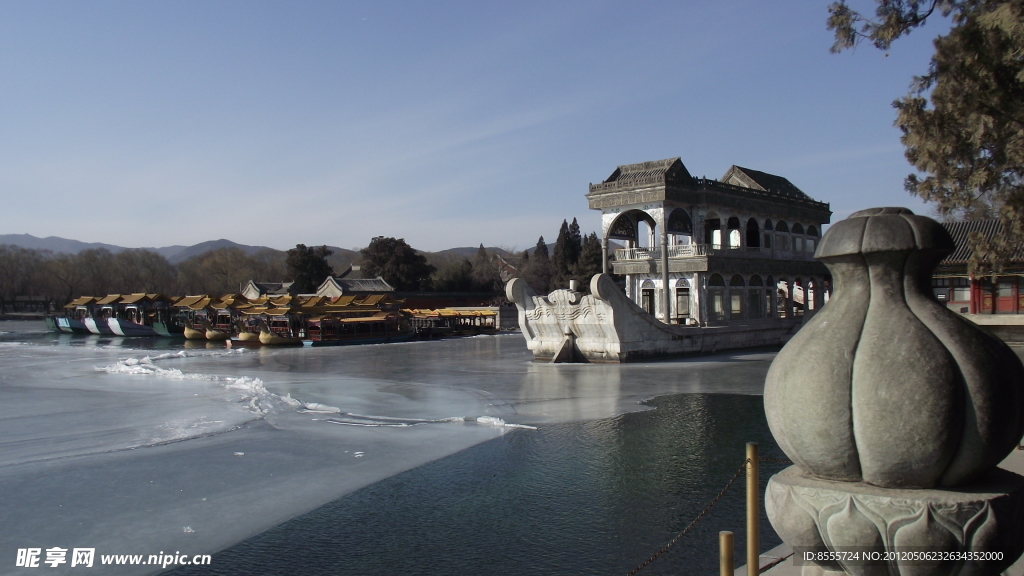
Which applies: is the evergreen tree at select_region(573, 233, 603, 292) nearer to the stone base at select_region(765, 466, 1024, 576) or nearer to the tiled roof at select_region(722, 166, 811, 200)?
the tiled roof at select_region(722, 166, 811, 200)

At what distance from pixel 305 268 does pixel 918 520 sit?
218 ft

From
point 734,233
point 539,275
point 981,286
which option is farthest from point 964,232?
point 539,275

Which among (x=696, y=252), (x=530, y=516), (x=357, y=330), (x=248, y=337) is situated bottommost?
(x=530, y=516)

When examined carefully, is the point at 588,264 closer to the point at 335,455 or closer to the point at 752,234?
the point at 752,234

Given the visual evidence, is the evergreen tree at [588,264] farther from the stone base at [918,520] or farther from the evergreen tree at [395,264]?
the stone base at [918,520]

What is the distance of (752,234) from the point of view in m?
39.1

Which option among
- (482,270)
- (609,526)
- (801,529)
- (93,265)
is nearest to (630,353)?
(609,526)

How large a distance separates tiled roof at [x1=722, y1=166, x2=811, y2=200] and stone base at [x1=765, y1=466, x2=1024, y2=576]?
118ft

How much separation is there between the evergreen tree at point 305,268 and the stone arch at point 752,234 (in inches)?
1633

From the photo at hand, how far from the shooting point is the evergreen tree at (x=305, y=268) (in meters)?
66.1

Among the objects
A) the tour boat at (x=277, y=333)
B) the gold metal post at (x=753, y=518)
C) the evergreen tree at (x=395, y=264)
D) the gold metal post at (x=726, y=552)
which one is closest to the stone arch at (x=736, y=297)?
the tour boat at (x=277, y=333)

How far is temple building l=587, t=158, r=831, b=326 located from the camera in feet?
105

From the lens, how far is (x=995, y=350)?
358cm

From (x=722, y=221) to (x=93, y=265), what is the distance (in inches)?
3488
